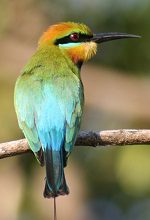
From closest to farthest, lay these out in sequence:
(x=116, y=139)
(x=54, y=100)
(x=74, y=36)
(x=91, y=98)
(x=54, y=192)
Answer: (x=54, y=192) < (x=116, y=139) < (x=54, y=100) < (x=74, y=36) < (x=91, y=98)

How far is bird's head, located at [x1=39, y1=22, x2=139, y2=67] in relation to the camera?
498 cm

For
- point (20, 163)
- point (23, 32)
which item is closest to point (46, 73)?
point (20, 163)

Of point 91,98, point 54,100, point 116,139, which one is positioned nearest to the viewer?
point 116,139

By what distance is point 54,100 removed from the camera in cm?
446

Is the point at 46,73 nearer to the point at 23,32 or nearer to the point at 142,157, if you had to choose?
the point at 142,157

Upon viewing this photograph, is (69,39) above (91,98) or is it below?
above

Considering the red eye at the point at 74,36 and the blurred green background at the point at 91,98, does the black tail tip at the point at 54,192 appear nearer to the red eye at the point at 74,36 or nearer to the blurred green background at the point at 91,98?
the red eye at the point at 74,36

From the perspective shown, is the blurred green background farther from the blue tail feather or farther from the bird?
→ the blue tail feather

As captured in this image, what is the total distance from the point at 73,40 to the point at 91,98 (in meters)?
2.15

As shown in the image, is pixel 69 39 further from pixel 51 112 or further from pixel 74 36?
pixel 51 112

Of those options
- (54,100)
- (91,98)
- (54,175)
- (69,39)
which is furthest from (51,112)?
(91,98)

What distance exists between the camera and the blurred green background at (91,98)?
22.1 feet

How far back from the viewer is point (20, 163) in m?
6.81

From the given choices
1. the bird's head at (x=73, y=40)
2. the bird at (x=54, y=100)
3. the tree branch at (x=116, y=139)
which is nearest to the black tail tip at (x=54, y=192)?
the bird at (x=54, y=100)
